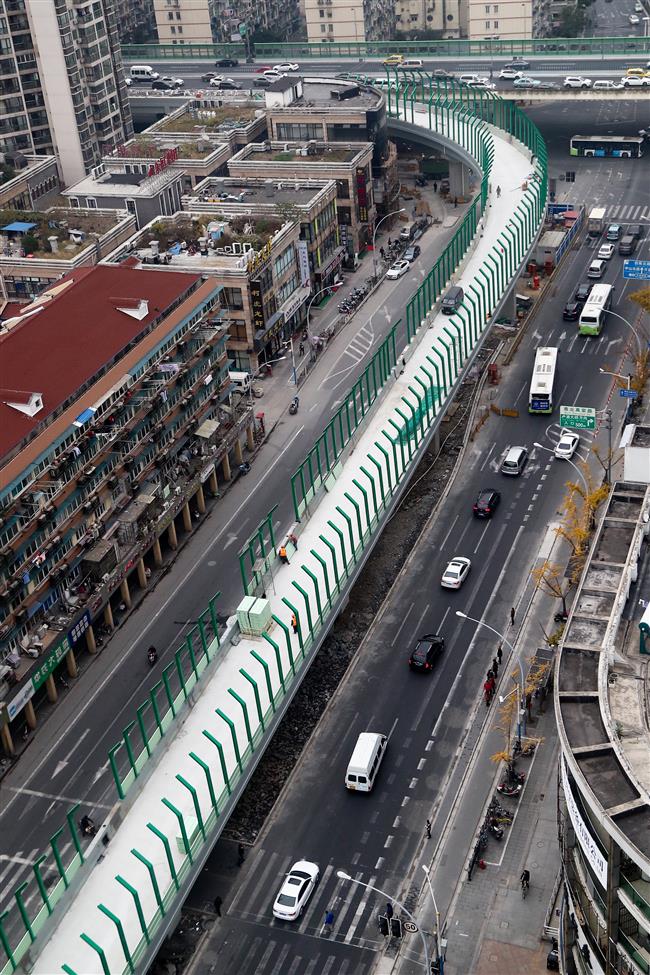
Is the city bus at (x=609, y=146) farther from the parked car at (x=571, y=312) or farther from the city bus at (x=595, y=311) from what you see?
the parked car at (x=571, y=312)

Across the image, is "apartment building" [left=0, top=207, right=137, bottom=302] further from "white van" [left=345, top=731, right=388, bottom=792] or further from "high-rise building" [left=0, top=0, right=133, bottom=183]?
"white van" [left=345, top=731, right=388, bottom=792]

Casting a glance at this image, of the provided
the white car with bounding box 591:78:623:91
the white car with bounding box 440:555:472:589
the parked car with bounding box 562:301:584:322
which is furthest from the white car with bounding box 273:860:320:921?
the white car with bounding box 591:78:623:91

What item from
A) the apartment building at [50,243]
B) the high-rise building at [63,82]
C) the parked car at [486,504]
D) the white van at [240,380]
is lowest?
the parked car at [486,504]

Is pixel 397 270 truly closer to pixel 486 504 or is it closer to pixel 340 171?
pixel 340 171

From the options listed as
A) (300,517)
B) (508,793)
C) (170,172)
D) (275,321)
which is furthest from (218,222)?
(508,793)

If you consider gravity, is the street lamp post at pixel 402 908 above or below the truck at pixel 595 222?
below

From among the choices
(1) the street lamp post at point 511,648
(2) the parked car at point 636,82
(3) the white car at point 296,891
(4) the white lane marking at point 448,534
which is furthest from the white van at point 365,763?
(2) the parked car at point 636,82

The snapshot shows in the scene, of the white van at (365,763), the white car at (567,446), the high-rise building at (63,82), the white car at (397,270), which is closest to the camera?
the white van at (365,763)

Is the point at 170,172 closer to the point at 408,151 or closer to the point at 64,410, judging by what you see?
the point at 408,151
